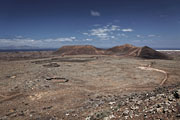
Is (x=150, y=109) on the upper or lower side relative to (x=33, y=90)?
upper

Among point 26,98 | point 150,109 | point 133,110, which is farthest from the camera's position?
point 26,98

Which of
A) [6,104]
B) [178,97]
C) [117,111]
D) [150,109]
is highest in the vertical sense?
[178,97]

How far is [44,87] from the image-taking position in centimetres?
1402

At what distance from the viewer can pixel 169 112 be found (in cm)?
514

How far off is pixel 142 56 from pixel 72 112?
51243 mm

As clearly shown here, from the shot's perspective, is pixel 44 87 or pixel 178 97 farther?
pixel 44 87

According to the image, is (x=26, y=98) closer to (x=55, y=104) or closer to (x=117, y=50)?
(x=55, y=104)

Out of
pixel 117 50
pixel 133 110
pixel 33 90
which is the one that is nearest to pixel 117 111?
pixel 133 110

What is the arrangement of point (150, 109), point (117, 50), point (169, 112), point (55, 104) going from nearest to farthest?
point (169, 112) → point (150, 109) → point (55, 104) → point (117, 50)

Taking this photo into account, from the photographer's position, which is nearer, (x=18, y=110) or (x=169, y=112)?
(x=169, y=112)

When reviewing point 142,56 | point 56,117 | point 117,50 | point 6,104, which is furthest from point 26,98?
point 117,50

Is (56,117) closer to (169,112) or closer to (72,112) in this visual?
(72,112)

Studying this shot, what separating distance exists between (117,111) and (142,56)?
5146cm

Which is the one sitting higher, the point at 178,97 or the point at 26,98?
the point at 178,97
